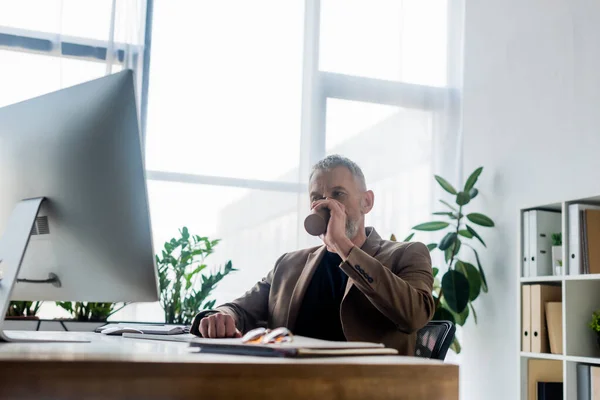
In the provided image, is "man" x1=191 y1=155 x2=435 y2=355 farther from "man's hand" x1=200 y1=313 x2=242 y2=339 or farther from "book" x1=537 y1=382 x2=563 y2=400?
"book" x1=537 y1=382 x2=563 y2=400

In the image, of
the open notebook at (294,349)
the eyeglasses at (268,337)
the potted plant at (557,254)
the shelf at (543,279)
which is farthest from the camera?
the potted plant at (557,254)

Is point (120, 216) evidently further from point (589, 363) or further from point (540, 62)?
point (540, 62)

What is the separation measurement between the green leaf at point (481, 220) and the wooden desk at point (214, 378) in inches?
134

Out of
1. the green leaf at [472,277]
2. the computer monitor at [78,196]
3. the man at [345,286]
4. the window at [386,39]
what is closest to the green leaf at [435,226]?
the green leaf at [472,277]

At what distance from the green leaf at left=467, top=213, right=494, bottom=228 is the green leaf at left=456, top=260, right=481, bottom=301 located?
0.82 ft

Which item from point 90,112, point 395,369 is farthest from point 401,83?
point 395,369

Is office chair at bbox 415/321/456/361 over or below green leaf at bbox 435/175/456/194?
below

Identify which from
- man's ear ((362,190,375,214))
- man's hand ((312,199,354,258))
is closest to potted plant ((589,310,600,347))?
man's ear ((362,190,375,214))

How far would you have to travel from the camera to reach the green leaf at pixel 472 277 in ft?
13.6

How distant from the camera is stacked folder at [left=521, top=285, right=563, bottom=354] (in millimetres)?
3373

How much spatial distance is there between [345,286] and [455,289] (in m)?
1.96

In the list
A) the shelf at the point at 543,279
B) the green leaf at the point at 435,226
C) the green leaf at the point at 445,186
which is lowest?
the shelf at the point at 543,279

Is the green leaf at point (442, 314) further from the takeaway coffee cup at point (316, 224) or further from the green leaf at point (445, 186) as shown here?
the takeaway coffee cup at point (316, 224)

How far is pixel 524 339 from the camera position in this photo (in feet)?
11.7
